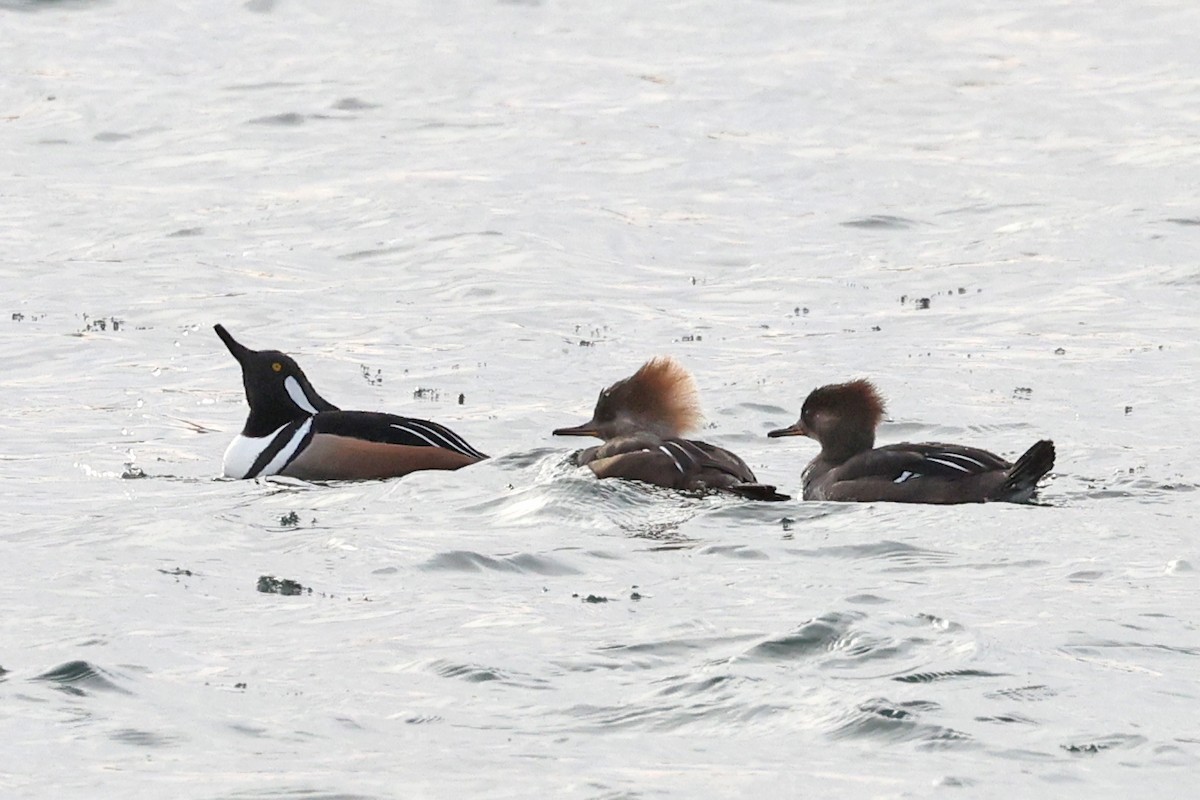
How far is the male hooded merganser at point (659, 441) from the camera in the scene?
31.8ft

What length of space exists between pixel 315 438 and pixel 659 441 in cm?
213

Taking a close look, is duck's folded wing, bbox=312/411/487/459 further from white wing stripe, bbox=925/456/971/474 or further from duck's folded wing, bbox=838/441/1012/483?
white wing stripe, bbox=925/456/971/474

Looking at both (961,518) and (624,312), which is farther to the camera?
(624,312)

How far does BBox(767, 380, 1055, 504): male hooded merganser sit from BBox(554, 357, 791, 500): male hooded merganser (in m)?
0.46

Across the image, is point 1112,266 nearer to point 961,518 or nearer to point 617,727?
point 961,518

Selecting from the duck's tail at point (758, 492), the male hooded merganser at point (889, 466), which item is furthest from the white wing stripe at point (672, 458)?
the male hooded merganser at point (889, 466)

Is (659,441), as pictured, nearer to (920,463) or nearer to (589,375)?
(920,463)

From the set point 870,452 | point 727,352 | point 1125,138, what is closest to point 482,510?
point 870,452

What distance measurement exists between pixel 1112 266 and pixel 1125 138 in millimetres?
5850

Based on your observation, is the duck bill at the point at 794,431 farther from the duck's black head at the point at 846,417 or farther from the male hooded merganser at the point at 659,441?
the male hooded merganser at the point at 659,441

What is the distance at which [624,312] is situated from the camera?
619 inches

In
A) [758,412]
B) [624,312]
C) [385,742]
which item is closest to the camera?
[385,742]

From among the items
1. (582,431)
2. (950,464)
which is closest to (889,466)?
(950,464)

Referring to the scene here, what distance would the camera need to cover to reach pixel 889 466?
9797 mm
